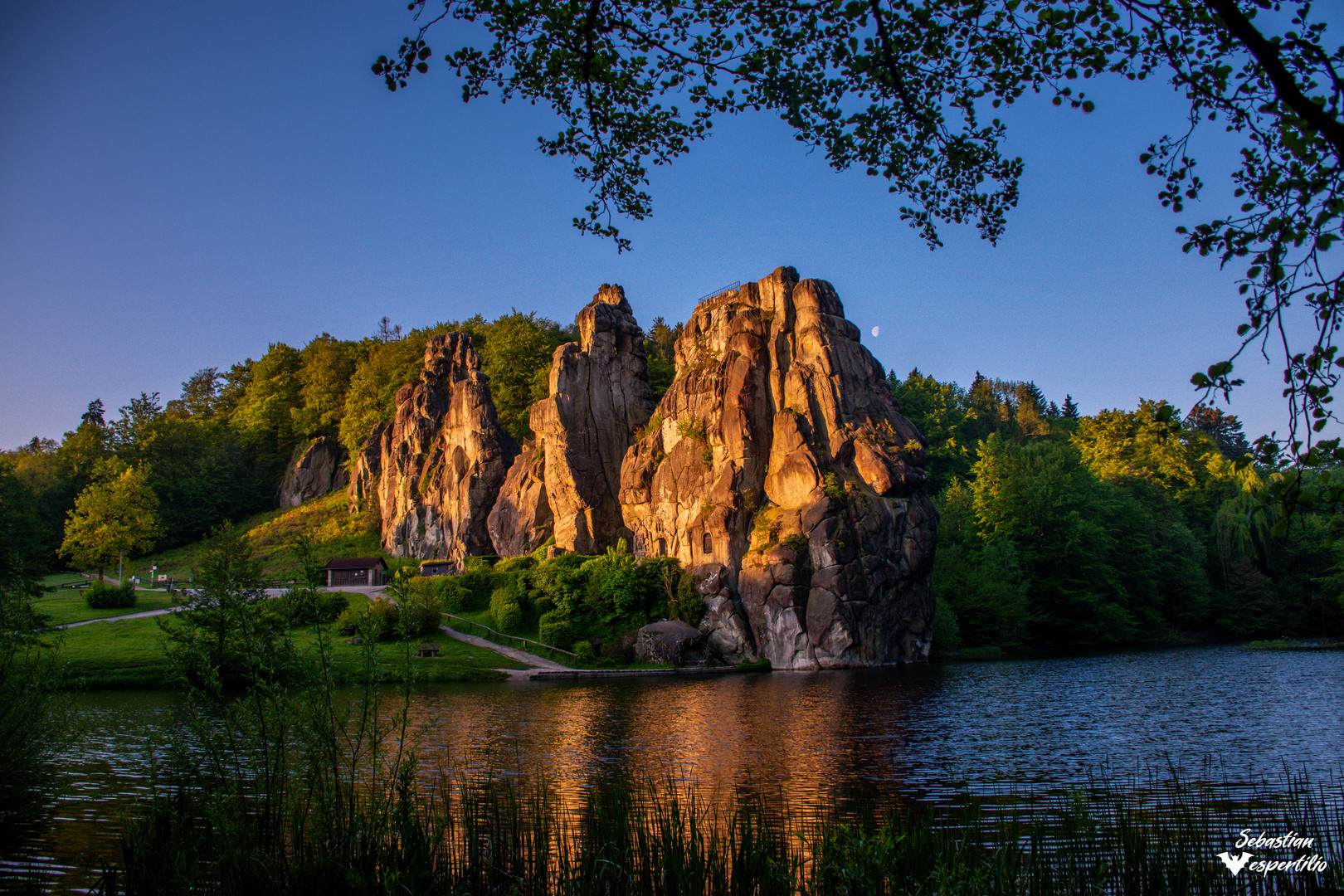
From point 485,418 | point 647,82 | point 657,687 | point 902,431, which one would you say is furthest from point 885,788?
point 485,418

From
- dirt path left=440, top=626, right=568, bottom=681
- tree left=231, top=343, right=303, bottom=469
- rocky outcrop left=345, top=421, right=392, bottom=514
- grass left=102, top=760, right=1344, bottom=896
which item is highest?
tree left=231, top=343, right=303, bottom=469

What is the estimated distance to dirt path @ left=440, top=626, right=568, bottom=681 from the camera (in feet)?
139

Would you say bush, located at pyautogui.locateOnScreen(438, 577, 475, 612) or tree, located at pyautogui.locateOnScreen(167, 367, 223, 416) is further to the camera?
tree, located at pyautogui.locateOnScreen(167, 367, 223, 416)

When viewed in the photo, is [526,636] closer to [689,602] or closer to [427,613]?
[427,613]

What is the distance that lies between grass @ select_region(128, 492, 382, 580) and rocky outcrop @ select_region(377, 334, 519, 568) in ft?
8.89

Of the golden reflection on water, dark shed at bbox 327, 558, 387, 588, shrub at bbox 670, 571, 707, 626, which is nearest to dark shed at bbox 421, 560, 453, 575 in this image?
dark shed at bbox 327, 558, 387, 588

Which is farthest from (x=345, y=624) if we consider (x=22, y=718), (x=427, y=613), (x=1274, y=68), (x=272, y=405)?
(x=272, y=405)

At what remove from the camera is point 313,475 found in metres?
90.2

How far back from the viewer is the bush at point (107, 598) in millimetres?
50906

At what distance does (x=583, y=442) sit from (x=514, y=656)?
2418 cm

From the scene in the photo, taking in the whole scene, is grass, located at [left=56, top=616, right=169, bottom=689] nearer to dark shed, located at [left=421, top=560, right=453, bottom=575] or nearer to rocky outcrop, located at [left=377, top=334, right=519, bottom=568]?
dark shed, located at [left=421, top=560, right=453, bottom=575]

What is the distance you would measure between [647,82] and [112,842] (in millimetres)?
13450

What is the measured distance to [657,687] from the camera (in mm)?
37000

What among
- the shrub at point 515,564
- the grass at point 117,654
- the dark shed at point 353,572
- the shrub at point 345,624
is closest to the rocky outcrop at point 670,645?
the shrub at point 515,564
